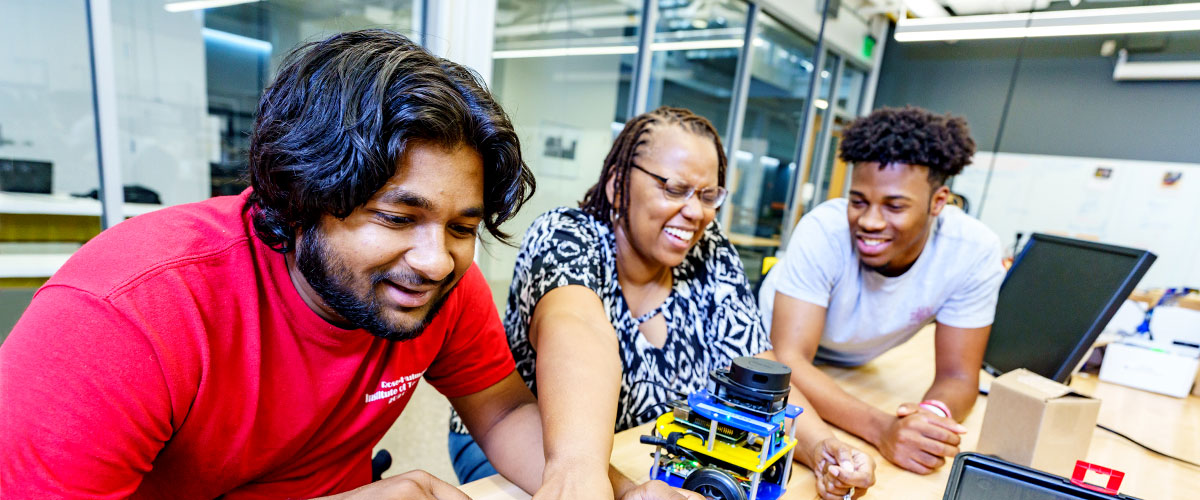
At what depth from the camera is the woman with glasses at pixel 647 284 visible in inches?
44.4

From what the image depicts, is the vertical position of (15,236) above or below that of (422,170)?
below

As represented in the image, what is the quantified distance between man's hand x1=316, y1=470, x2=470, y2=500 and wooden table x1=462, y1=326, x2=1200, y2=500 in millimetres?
87

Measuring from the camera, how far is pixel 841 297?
1648 mm

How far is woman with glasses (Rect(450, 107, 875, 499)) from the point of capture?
113cm

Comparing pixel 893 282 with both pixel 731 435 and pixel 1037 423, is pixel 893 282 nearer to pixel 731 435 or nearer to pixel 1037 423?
pixel 1037 423

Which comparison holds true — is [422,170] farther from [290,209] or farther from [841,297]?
[841,297]

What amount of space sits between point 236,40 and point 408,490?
10.5 feet

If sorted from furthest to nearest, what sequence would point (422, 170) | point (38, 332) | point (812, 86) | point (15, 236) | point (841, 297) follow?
point (812, 86) → point (15, 236) → point (841, 297) → point (422, 170) → point (38, 332)

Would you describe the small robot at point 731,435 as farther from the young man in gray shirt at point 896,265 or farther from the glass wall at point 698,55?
the glass wall at point 698,55

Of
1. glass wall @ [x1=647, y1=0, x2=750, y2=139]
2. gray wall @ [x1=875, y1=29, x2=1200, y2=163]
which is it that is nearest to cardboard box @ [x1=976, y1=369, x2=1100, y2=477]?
glass wall @ [x1=647, y1=0, x2=750, y2=139]

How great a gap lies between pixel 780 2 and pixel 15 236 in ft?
15.8

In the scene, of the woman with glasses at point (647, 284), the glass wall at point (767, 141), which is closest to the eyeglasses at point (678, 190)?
the woman with glasses at point (647, 284)

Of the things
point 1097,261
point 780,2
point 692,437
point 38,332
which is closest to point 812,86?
point 780,2

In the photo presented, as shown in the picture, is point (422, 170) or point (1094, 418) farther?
point (1094, 418)
